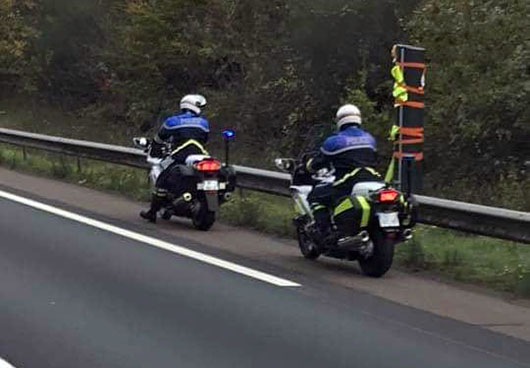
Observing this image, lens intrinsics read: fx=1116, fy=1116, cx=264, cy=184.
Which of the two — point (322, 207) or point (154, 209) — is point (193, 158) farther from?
point (322, 207)

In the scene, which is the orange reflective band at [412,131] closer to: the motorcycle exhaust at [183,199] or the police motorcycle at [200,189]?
the police motorcycle at [200,189]

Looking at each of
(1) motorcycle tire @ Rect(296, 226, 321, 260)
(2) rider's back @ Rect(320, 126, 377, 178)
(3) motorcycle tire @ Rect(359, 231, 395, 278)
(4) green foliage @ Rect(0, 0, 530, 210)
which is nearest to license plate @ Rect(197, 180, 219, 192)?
(4) green foliage @ Rect(0, 0, 530, 210)

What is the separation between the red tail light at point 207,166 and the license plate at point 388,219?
3.65m

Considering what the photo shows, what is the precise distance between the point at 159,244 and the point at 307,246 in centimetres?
176

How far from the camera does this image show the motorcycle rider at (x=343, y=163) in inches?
427

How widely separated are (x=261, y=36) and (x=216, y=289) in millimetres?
18568

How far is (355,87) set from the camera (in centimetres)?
2373

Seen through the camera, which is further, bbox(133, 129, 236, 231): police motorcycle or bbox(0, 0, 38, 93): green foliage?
bbox(0, 0, 38, 93): green foliage

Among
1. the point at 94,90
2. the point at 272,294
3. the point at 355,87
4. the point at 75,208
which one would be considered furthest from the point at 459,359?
the point at 94,90

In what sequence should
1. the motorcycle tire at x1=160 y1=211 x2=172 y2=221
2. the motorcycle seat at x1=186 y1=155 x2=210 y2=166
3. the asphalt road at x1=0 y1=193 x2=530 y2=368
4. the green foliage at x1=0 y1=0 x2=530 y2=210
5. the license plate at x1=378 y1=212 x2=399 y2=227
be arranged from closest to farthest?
the asphalt road at x1=0 y1=193 x2=530 y2=368, the license plate at x1=378 y1=212 x2=399 y2=227, the motorcycle seat at x1=186 y1=155 x2=210 y2=166, the motorcycle tire at x1=160 y1=211 x2=172 y2=221, the green foliage at x1=0 y1=0 x2=530 y2=210

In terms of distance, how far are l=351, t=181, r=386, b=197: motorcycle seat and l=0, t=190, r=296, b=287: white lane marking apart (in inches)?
45.7

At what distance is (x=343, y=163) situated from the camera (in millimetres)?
10883

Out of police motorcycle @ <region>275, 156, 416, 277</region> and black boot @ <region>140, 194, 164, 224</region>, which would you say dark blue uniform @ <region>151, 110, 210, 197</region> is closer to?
black boot @ <region>140, 194, 164, 224</region>

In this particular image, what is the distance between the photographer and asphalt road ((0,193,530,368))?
24.0 feet
